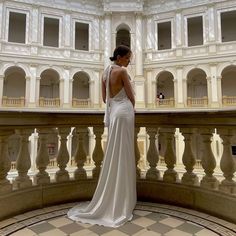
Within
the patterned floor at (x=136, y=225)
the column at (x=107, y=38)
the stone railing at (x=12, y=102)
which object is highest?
the column at (x=107, y=38)

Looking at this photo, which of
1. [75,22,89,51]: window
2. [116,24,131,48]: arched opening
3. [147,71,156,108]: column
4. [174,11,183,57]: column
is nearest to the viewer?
[174,11,183,57]: column

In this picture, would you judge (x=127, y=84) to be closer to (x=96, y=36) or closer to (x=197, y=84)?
(x=96, y=36)

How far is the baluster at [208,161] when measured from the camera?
9.38 feet

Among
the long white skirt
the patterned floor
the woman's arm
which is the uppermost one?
the woman's arm

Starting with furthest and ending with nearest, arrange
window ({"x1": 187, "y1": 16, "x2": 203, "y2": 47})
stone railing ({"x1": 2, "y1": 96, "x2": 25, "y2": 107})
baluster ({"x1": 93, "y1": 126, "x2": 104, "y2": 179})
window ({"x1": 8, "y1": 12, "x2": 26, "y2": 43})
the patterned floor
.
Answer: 1. window ({"x1": 187, "y1": 16, "x2": 203, "y2": 47})
2. window ({"x1": 8, "y1": 12, "x2": 26, "y2": 43})
3. stone railing ({"x1": 2, "y1": 96, "x2": 25, "y2": 107})
4. baluster ({"x1": 93, "y1": 126, "x2": 104, "y2": 179})
5. the patterned floor

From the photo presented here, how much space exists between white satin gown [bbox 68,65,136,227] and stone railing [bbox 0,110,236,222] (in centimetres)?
57

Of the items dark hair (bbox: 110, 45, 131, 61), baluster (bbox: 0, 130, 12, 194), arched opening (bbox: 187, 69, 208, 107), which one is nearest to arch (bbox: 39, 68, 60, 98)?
arched opening (bbox: 187, 69, 208, 107)

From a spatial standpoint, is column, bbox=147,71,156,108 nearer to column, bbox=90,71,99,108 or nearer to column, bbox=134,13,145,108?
column, bbox=134,13,145,108

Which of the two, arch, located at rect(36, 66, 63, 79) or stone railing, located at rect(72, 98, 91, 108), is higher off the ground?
arch, located at rect(36, 66, 63, 79)

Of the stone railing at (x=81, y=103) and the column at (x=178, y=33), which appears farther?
the stone railing at (x=81, y=103)

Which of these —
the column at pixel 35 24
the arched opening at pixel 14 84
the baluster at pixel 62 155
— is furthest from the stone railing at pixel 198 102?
the baluster at pixel 62 155

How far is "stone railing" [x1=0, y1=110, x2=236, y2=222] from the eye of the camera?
2674 millimetres

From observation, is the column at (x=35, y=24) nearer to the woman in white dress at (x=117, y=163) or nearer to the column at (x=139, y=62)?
the column at (x=139, y=62)

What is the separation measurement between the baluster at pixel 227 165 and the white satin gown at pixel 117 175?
105 cm
